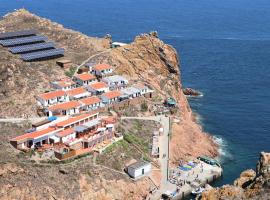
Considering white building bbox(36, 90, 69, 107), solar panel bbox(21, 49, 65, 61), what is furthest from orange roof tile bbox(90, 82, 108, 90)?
solar panel bbox(21, 49, 65, 61)

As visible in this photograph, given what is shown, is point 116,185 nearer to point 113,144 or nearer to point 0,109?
point 113,144

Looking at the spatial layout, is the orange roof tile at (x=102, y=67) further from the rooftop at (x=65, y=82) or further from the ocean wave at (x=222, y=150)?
the ocean wave at (x=222, y=150)

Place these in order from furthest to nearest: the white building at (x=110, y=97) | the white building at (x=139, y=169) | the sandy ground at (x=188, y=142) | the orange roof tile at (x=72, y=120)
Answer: the white building at (x=110, y=97) → the sandy ground at (x=188, y=142) → the orange roof tile at (x=72, y=120) → the white building at (x=139, y=169)

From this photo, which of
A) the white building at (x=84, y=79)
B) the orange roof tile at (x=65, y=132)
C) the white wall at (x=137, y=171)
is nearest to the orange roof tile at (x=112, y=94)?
the white building at (x=84, y=79)

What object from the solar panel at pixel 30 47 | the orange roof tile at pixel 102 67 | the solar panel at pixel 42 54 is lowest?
the orange roof tile at pixel 102 67

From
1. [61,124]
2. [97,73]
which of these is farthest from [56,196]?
[97,73]

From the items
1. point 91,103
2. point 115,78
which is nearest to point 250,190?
point 91,103

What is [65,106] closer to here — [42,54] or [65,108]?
[65,108]
